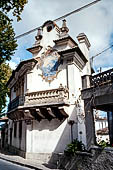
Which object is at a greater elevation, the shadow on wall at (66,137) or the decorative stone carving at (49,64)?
the decorative stone carving at (49,64)

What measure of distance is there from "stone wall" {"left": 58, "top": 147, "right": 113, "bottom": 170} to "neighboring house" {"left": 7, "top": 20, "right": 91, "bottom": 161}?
88.1 inches

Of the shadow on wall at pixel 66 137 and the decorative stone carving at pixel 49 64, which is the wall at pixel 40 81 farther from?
the shadow on wall at pixel 66 137

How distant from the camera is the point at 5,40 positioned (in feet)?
27.2

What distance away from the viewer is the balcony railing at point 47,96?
13.8 meters

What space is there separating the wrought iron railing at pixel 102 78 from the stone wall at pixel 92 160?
3.71 meters

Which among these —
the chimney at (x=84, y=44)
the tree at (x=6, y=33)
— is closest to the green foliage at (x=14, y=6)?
the tree at (x=6, y=33)

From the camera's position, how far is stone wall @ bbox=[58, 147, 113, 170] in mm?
9070

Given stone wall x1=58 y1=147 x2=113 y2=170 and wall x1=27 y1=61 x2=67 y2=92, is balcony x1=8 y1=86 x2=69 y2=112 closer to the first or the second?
wall x1=27 y1=61 x2=67 y2=92

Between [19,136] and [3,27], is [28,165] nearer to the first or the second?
[19,136]

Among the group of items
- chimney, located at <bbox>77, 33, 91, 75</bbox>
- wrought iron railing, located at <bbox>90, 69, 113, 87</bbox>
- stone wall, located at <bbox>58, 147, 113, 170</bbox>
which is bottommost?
stone wall, located at <bbox>58, 147, 113, 170</bbox>

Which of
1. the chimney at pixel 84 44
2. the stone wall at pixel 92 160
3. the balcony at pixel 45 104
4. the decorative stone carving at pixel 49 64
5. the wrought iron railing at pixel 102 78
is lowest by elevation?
the stone wall at pixel 92 160

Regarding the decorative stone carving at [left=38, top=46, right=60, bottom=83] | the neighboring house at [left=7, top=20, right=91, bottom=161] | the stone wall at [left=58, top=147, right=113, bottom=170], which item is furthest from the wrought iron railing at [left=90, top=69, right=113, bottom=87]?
the decorative stone carving at [left=38, top=46, right=60, bottom=83]

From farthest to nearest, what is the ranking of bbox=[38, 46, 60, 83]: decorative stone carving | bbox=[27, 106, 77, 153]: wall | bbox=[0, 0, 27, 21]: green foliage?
bbox=[38, 46, 60, 83]: decorative stone carving
bbox=[27, 106, 77, 153]: wall
bbox=[0, 0, 27, 21]: green foliage

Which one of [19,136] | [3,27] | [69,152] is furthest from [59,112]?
[3,27]
